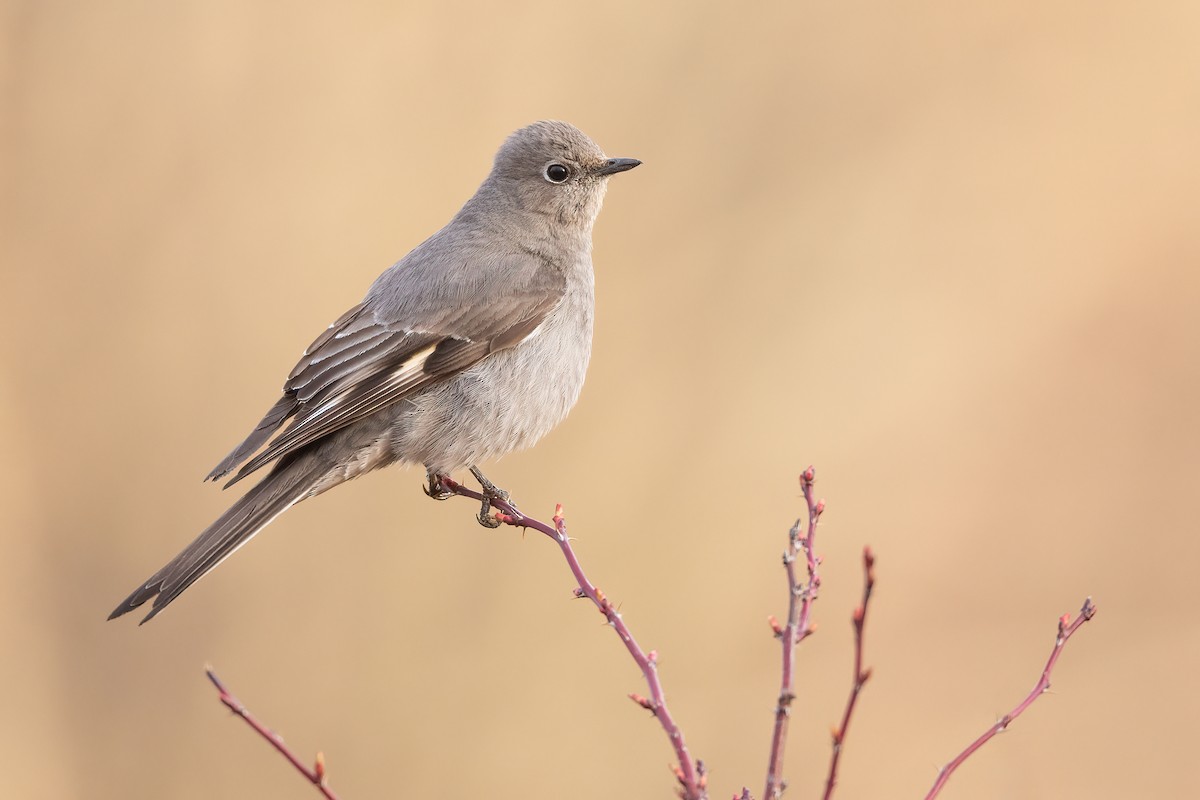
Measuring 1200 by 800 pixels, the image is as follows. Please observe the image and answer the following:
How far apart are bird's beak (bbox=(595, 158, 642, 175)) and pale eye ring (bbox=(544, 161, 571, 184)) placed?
0.42ft

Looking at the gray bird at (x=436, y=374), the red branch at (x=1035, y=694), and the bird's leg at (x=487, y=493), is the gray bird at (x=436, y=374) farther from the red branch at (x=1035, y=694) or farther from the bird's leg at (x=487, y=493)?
the red branch at (x=1035, y=694)

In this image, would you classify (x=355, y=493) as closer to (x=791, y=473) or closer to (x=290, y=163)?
(x=290, y=163)

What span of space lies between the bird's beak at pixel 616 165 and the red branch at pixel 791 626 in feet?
8.10

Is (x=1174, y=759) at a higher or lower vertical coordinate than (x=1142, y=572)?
lower

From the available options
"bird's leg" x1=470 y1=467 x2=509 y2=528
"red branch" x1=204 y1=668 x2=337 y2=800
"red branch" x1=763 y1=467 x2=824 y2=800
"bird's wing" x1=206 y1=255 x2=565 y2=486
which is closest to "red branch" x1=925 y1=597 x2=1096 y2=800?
"red branch" x1=763 y1=467 x2=824 y2=800

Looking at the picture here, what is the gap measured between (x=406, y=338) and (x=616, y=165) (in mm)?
1159

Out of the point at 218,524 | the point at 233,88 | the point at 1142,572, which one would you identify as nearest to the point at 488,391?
the point at 218,524

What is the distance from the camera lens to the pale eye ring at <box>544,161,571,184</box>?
16.0 feet

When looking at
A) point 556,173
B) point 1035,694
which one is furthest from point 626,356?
point 1035,694

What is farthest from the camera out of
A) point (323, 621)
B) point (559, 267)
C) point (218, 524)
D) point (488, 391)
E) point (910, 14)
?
Result: point (910, 14)

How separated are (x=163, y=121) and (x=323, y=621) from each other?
7.92ft

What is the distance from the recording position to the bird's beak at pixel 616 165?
4668 millimetres

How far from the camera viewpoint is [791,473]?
5762 mm

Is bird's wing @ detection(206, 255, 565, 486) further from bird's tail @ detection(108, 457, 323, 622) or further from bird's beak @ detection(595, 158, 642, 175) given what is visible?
bird's beak @ detection(595, 158, 642, 175)
